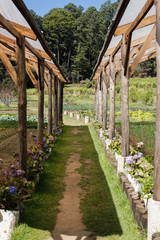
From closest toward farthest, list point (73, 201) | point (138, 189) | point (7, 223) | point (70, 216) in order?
1. point (7, 223)
2. point (138, 189)
3. point (70, 216)
4. point (73, 201)

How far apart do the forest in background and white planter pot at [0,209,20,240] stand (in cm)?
5039

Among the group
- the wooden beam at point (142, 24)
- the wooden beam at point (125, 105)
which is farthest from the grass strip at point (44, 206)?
the wooden beam at point (142, 24)

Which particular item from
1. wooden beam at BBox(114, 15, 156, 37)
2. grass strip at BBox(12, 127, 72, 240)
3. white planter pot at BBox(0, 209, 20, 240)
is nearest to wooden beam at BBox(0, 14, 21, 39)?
wooden beam at BBox(114, 15, 156, 37)

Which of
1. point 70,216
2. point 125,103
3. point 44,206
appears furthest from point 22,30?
point 70,216

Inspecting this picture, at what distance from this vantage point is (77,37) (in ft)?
214

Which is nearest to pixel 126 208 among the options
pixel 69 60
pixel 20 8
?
→ pixel 20 8

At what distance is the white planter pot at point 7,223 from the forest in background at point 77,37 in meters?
50.4

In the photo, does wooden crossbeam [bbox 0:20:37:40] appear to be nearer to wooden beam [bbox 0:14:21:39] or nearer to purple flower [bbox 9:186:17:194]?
wooden beam [bbox 0:14:21:39]

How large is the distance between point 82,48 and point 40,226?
54.2 metres

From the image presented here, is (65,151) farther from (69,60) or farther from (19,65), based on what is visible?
(69,60)

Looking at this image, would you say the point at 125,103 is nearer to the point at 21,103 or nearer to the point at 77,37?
the point at 21,103

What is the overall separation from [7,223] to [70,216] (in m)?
1.09

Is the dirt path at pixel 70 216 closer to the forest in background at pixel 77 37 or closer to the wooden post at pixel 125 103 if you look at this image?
the wooden post at pixel 125 103

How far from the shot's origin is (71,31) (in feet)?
213
